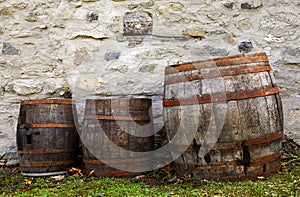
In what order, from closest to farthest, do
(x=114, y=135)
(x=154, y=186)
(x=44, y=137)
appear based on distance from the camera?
(x=154, y=186) < (x=114, y=135) < (x=44, y=137)

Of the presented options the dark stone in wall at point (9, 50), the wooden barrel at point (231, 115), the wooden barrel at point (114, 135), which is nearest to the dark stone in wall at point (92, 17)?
the dark stone in wall at point (9, 50)

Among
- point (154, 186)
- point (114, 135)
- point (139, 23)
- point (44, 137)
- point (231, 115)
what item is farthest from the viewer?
point (139, 23)

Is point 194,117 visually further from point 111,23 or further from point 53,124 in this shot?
point 111,23

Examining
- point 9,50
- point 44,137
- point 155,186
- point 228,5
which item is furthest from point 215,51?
point 9,50

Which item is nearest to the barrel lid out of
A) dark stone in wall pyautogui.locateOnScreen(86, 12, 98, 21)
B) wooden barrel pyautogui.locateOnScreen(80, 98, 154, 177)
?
wooden barrel pyautogui.locateOnScreen(80, 98, 154, 177)

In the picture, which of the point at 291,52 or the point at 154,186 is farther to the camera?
the point at 291,52

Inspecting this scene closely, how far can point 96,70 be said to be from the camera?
3457 mm

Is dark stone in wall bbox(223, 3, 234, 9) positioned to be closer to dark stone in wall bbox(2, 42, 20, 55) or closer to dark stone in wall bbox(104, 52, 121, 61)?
dark stone in wall bbox(104, 52, 121, 61)

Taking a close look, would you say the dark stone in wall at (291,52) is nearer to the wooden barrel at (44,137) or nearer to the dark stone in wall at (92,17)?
the dark stone in wall at (92,17)

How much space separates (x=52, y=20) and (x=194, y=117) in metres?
1.90

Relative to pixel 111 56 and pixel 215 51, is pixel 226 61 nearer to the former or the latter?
pixel 215 51

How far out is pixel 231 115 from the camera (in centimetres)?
234

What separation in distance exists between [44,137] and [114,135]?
624 mm

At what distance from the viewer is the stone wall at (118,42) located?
335cm
